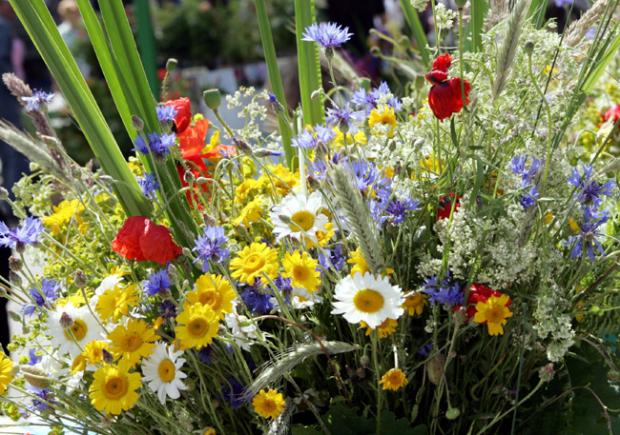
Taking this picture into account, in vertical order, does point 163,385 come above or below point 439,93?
below

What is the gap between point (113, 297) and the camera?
0.81 m

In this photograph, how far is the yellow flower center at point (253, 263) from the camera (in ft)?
2.60

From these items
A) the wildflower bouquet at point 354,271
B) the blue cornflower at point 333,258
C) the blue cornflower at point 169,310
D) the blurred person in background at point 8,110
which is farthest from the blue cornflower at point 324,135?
the blurred person in background at point 8,110

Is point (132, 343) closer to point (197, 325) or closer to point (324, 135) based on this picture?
point (197, 325)

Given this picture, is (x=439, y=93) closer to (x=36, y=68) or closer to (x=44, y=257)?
(x=44, y=257)

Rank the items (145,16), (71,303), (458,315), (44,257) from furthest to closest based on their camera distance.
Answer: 1. (145,16)
2. (44,257)
3. (71,303)
4. (458,315)

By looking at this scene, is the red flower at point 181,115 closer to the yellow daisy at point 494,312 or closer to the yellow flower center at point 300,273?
the yellow flower center at point 300,273

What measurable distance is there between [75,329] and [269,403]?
0.20 m

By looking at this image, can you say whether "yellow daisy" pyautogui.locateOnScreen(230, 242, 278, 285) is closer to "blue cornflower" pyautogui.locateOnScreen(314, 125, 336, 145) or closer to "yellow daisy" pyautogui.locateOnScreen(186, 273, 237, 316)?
"yellow daisy" pyautogui.locateOnScreen(186, 273, 237, 316)

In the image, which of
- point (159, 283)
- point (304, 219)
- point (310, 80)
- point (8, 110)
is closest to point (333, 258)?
point (304, 219)

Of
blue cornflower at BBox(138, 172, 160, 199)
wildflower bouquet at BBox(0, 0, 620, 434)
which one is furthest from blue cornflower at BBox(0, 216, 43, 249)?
blue cornflower at BBox(138, 172, 160, 199)

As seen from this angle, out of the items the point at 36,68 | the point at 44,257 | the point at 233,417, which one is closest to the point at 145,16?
the point at 36,68

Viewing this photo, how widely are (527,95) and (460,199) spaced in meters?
0.12

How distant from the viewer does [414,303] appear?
814 millimetres
